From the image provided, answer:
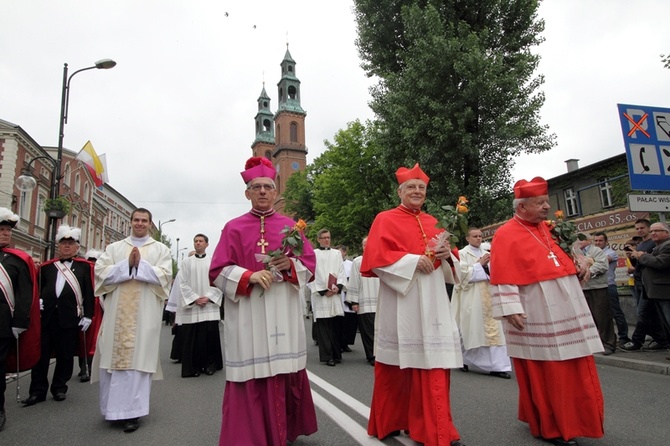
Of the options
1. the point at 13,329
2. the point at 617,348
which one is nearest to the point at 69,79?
the point at 13,329

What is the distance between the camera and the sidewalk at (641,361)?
689 cm

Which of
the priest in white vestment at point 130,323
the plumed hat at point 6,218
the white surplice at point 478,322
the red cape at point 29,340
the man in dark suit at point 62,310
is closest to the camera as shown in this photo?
the priest in white vestment at point 130,323

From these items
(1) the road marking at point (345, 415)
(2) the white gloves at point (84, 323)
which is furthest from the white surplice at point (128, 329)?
(1) the road marking at point (345, 415)

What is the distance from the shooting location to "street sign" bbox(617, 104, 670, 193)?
317 inches

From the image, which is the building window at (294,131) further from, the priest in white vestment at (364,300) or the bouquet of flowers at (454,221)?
the bouquet of flowers at (454,221)

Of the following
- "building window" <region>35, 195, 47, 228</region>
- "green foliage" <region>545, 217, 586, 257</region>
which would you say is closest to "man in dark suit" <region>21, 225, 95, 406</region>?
"green foliage" <region>545, 217, 586, 257</region>

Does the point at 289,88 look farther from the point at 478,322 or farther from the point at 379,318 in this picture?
the point at 379,318

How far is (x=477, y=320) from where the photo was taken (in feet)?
23.9

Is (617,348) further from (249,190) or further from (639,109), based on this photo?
(249,190)

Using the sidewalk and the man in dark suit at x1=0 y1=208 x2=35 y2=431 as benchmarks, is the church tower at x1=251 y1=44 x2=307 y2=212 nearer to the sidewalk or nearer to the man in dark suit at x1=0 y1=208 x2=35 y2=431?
the sidewalk

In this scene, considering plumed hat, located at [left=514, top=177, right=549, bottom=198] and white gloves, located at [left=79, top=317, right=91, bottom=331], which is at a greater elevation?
plumed hat, located at [left=514, top=177, right=549, bottom=198]

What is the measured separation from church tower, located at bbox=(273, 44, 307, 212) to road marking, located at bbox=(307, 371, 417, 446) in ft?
250

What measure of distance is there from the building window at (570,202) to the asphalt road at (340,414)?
2181 cm

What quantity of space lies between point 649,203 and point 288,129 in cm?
7922
